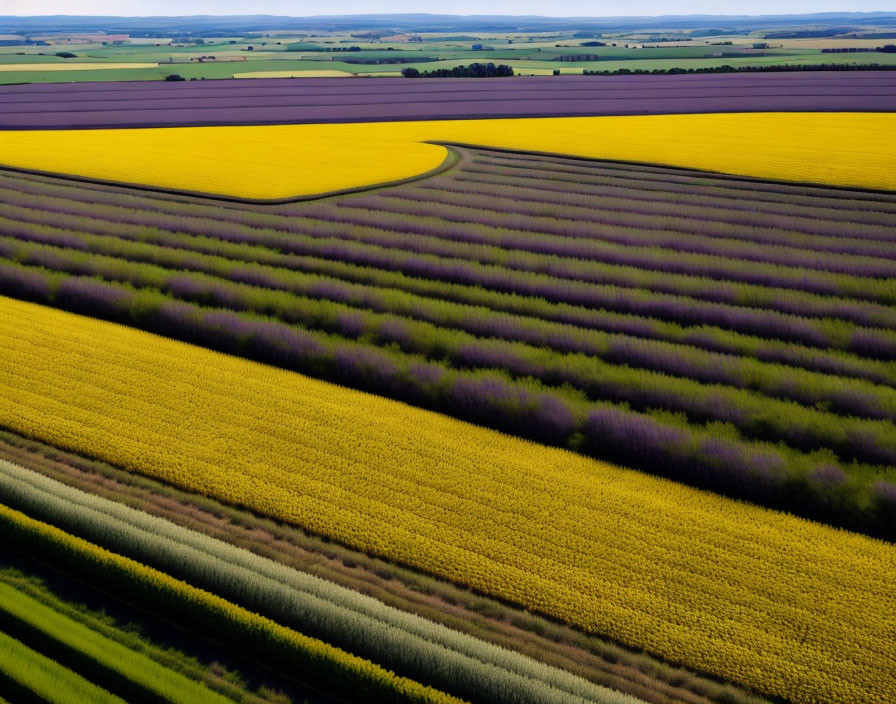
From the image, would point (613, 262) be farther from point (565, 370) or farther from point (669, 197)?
point (669, 197)

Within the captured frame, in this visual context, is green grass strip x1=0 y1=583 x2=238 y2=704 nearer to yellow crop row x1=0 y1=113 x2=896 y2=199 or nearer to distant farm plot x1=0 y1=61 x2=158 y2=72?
yellow crop row x1=0 y1=113 x2=896 y2=199

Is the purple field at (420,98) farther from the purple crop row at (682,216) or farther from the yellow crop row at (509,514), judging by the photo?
the yellow crop row at (509,514)

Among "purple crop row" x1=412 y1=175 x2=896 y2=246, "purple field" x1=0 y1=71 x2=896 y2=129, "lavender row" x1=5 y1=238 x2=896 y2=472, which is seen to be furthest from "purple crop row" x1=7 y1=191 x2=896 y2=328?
"purple field" x1=0 y1=71 x2=896 y2=129

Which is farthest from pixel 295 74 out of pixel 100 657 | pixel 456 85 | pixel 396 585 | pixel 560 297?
pixel 100 657

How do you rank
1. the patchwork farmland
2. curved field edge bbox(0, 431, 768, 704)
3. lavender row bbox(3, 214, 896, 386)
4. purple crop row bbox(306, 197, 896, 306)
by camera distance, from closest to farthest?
curved field edge bbox(0, 431, 768, 704) < the patchwork farmland < lavender row bbox(3, 214, 896, 386) < purple crop row bbox(306, 197, 896, 306)

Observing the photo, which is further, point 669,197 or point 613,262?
point 669,197

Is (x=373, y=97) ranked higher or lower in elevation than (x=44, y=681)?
higher
